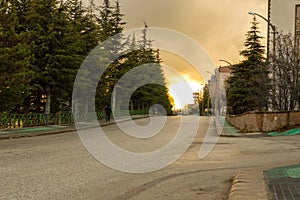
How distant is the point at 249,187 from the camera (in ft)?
25.0

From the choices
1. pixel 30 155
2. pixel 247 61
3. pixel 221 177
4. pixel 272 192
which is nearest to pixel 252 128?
pixel 247 61

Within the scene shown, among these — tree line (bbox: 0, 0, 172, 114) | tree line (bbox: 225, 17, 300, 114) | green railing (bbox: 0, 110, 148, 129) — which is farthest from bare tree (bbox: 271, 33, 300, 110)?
green railing (bbox: 0, 110, 148, 129)

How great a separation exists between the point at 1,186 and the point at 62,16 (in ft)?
101

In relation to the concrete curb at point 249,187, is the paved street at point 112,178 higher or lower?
lower

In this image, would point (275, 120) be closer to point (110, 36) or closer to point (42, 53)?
point (42, 53)

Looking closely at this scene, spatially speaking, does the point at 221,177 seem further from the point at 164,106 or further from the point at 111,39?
the point at 164,106

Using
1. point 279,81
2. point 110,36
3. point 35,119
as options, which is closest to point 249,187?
point 279,81

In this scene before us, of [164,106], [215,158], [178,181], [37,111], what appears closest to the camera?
[178,181]

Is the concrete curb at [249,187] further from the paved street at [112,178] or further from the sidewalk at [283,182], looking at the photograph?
the paved street at [112,178]

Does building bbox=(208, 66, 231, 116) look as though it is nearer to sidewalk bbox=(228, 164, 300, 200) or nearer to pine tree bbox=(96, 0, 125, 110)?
pine tree bbox=(96, 0, 125, 110)

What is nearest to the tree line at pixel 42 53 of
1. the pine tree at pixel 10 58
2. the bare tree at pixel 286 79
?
the pine tree at pixel 10 58

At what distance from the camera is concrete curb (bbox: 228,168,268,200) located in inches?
269

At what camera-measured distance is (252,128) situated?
2998 centimetres

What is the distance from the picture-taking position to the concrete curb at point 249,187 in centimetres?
682
